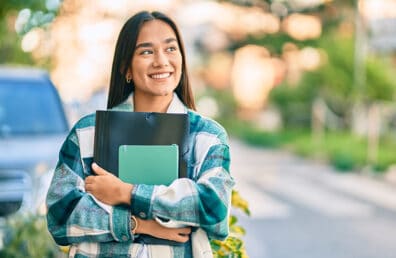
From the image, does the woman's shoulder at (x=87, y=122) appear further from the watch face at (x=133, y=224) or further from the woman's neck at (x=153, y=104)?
the watch face at (x=133, y=224)

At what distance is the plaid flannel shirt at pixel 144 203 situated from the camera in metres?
2.15

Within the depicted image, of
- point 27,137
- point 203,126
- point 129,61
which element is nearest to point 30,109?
point 27,137

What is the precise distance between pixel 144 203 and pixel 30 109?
5.74 m

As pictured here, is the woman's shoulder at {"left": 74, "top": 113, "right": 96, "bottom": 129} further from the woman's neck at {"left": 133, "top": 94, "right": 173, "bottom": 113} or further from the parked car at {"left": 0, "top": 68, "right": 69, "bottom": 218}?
the parked car at {"left": 0, "top": 68, "right": 69, "bottom": 218}

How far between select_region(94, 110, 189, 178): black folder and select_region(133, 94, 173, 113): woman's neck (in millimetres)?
133

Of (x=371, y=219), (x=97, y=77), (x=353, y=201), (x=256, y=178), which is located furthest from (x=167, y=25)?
(x=97, y=77)

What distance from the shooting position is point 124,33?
2336mm

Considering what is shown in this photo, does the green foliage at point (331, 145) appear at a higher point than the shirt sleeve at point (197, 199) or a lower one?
lower

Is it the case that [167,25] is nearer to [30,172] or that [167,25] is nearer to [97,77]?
[30,172]

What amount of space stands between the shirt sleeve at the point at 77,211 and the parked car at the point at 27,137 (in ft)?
12.8

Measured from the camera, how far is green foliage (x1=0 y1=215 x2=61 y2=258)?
509cm

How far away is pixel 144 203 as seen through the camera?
2.15 m

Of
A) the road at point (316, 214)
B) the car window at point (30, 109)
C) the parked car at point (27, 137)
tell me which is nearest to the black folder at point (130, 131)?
the parked car at point (27, 137)

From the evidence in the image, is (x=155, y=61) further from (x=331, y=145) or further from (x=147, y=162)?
(x=331, y=145)
